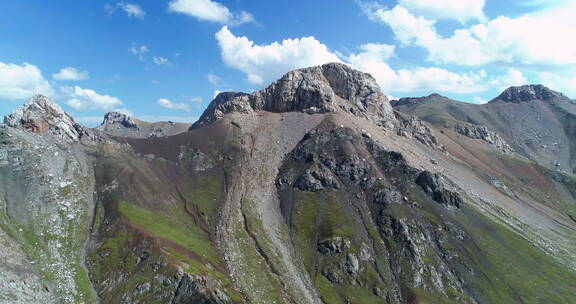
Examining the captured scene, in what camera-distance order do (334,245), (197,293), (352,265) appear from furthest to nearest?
(334,245) < (352,265) < (197,293)

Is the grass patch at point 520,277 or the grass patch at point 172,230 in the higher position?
the grass patch at point 172,230

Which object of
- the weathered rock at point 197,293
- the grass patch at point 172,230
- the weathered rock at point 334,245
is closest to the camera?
the weathered rock at point 197,293

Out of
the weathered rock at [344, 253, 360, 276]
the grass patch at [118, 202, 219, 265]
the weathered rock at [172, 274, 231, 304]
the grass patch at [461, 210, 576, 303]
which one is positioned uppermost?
the grass patch at [118, 202, 219, 265]

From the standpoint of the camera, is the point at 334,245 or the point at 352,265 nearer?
the point at 352,265

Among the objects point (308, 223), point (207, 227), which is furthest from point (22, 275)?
point (308, 223)

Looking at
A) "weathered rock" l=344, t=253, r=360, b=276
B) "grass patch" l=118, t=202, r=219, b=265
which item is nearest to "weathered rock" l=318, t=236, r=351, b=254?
"weathered rock" l=344, t=253, r=360, b=276

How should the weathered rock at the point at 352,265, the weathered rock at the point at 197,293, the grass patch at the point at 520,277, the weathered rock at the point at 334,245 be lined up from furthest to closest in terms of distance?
the weathered rock at the point at 334,245, the weathered rock at the point at 352,265, the grass patch at the point at 520,277, the weathered rock at the point at 197,293

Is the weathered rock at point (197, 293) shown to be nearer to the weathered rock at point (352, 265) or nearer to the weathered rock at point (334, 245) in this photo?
the weathered rock at point (352, 265)

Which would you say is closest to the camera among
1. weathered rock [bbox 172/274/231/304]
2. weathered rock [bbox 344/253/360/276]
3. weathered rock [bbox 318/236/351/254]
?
weathered rock [bbox 172/274/231/304]

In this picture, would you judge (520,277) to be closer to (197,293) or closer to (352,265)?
(352,265)

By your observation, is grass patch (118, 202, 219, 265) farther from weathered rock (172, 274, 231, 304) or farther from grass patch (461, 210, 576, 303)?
grass patch (461, 210, 576, 303)

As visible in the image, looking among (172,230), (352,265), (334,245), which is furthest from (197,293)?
(334,245)

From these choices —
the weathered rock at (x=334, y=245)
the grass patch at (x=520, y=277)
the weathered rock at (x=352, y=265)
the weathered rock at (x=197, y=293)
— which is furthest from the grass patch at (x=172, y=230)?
the grass patch at (x=520, y=277)
